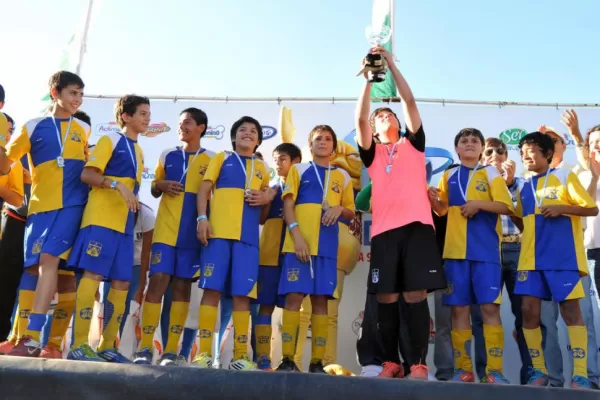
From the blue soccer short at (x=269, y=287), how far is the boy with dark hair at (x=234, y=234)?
0.34m

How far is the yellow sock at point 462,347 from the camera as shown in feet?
11.2

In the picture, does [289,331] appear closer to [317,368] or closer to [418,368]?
[317,368]

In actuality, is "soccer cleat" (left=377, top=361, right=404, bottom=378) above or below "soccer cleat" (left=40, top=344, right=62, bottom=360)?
above

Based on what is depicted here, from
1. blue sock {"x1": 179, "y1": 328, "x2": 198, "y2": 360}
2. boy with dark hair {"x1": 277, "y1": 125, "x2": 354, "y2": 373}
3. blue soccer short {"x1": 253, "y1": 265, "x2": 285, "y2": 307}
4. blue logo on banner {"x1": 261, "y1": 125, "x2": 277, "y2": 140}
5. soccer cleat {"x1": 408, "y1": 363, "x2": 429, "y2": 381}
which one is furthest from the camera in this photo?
blue logo on banner {"x1": 261, "y1": 125, "x2": 277, "y2": 140}

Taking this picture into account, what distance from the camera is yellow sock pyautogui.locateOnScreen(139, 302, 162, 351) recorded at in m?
3.46

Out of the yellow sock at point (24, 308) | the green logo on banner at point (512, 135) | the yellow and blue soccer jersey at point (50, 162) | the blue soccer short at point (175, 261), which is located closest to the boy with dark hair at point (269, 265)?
the blue soccer short at point (175, 261)

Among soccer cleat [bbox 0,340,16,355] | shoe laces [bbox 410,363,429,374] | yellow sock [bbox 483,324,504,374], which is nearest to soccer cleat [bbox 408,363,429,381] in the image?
shoe laces [bbox 410,363,429,374]

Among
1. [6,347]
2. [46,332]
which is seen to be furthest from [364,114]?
[46,332]

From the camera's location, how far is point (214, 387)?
7.96ft

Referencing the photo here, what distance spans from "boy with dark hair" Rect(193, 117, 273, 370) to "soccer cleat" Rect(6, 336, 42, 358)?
2.69 ft

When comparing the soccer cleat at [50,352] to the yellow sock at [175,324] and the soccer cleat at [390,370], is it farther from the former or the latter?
the soccer cleat at [390,370]

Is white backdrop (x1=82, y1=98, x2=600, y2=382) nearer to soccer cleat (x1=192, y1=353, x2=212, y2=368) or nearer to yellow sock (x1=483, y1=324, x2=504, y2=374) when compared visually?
yellow sock (x1=483, y1=324, x2=504, y2=374)

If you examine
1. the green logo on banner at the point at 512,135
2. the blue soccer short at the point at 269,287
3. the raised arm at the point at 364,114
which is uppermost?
the green logo on banner at the point at 512,135

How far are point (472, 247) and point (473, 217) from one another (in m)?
0.22
